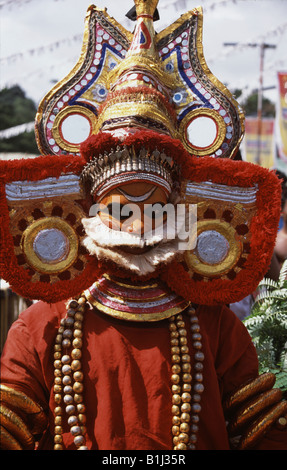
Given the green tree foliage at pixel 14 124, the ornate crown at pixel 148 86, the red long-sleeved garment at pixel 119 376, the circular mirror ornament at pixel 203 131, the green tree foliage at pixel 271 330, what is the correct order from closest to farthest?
the red long-sleeved garment at pixel 119 376
the ornate crown at pixel 148 86
the circular mirror ornament at pixel 203 131
the green tree foliage at pixel 271 330
the green tree foliage at pixel 14 124

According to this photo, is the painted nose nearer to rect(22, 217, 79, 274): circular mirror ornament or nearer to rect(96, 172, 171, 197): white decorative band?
rect(96, 172, 171, 197): white decorative band

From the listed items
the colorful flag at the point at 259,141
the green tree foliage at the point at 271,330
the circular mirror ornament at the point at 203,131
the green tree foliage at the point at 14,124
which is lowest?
the green tree foliage at the point at 271,330

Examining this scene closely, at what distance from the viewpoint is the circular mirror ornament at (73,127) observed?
265 centimetres

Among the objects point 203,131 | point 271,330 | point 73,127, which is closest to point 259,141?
point 271,330

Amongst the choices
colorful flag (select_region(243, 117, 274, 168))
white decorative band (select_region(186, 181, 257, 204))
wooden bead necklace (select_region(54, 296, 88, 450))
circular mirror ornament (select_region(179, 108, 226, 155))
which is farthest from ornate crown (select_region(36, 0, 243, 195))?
colorful flag (select_region(243, 117, 274, 168))

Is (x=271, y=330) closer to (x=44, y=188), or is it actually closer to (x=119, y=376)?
(x=119, y=376)

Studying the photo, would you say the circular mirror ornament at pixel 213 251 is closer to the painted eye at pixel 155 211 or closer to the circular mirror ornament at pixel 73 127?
the painted eye at pixel 155 211

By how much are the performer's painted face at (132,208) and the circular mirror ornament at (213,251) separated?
0.78 ft

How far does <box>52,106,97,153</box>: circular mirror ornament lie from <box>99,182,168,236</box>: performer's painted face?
461mm

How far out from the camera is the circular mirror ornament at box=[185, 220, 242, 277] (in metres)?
2.44

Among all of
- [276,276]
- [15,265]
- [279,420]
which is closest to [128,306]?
[15,265]

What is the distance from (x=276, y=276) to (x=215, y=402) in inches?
84.0

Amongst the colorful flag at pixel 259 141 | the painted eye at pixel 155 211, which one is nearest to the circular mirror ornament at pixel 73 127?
the painted eye at pixel 155 211

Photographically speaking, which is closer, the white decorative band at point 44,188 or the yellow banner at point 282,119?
the white decorative band at point 44,188
